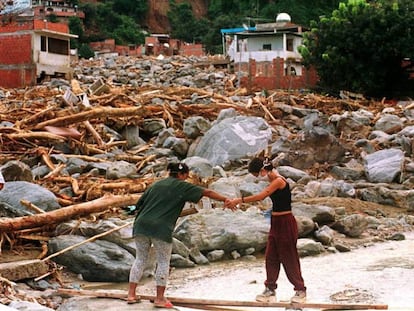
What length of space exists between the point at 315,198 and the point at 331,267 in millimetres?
3727

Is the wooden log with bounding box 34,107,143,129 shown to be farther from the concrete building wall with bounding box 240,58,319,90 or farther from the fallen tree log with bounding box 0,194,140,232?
the concrete building wall with bounding box 240,58,319,90

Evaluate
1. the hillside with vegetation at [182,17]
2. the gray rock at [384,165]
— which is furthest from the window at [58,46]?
the gray rock at [384,165]

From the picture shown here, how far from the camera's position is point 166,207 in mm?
6129

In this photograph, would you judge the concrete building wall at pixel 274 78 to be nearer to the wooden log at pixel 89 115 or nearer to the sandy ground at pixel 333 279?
the wooden log at pixel 89 115

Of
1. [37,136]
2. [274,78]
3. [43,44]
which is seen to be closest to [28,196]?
[37,136]

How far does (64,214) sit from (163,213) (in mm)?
3551

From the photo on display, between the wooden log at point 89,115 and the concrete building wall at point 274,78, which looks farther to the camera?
the concrete building wall at point 274,78

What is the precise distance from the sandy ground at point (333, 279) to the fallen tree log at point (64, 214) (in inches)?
63.8

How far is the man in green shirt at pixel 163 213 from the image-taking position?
611 centimetres

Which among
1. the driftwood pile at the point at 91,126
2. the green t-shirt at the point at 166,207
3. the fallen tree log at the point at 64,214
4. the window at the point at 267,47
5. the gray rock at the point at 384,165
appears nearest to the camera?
the green t-shirt at the point at 166,207

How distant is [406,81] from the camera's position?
29219mm

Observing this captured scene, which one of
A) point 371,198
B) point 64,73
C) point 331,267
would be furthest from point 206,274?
point 64,73

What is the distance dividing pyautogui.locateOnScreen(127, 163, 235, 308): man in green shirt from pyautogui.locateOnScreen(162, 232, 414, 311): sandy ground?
1.30 m

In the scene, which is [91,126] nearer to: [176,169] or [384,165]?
[384,165]
